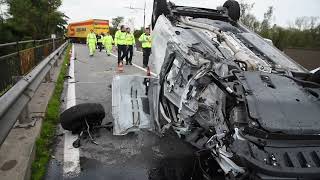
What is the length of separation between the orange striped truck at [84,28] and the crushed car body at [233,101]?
119 feet

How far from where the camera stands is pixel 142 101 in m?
5.32

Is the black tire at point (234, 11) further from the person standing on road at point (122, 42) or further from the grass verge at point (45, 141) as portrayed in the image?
the person standing on road at point (122, 42)

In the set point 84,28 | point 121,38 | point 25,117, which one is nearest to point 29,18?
point 84,28

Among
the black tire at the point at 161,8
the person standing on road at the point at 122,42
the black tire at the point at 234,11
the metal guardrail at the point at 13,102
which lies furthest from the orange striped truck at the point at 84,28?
the metal guardrail at the point at 13,102

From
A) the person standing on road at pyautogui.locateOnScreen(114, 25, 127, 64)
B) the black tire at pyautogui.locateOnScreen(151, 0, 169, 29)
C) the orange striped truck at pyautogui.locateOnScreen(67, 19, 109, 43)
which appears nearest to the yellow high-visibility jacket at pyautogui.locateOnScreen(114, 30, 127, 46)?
the person standing on road at pyautogui.locateOnScreen(114, 25, 127, 64)

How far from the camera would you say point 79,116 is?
4766 millimetres

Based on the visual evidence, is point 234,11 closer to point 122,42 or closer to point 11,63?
point 11,63

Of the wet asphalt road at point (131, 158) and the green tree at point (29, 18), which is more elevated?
the green tree at point (29, 18)

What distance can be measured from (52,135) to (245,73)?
2.76 meters

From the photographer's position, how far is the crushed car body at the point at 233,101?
2768 millimetres

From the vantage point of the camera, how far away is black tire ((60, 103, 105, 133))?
15.7 feet

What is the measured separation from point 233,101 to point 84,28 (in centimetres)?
4277

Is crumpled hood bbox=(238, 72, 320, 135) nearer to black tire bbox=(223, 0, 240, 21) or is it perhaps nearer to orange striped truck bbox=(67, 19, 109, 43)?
black tire bbox=(223, 0, 240, 21)

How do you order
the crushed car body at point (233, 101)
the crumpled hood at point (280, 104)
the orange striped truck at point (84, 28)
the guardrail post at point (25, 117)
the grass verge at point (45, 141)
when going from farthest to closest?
the orange striped truck at point (84, 28) → the guardrail post at point (25, 117) → the grass verge at point (45, 141) → the crumpled hood at point (280, 104) → the crushed car body at point (233, 101)
